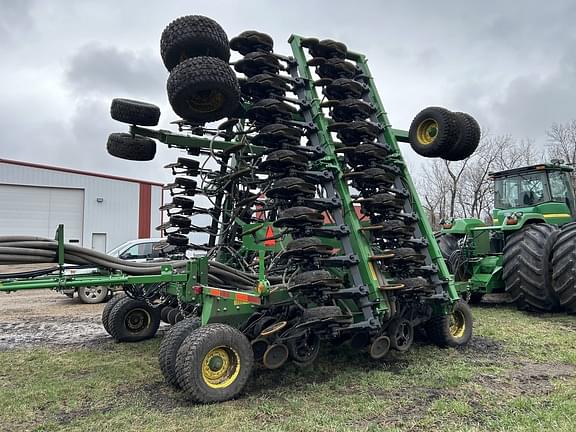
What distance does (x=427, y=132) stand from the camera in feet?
19.0

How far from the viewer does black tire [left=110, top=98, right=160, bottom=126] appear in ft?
15.9

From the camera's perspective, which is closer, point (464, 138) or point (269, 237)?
point (269, 237)

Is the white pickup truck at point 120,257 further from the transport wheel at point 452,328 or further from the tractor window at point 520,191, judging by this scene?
the tractor window at point 520,191

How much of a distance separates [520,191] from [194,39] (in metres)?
7.05

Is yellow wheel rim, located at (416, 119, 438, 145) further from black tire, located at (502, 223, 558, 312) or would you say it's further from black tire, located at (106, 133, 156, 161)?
black tire, located at (106, 133, 156, 161)

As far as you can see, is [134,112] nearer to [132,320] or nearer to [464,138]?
[132,320]

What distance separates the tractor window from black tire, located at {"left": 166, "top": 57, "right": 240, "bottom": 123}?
6.55m

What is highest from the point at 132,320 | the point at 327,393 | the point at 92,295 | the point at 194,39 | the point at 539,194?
the point at 194,39

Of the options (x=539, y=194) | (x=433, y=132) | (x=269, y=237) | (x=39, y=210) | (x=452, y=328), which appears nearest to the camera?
(x=269, y=237)

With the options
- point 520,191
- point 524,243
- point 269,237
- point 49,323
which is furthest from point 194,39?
point 520,191

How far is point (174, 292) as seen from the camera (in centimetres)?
482

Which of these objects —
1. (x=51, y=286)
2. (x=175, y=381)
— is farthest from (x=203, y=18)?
(x=175, y=381)

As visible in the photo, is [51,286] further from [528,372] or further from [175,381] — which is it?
[528,372]

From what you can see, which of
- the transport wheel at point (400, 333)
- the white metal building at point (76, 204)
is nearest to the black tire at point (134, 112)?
the transport wheel at point (400, 333)
